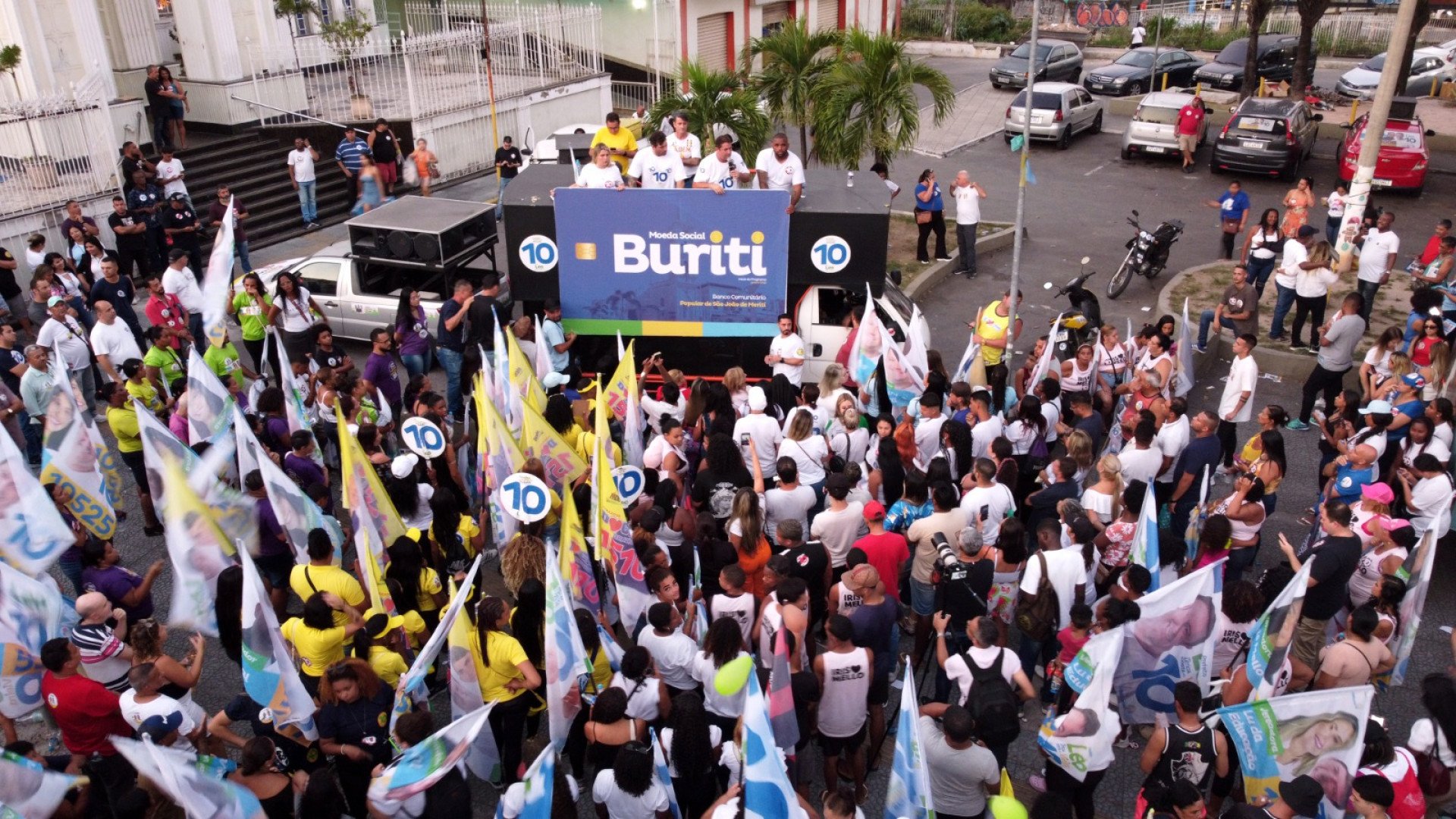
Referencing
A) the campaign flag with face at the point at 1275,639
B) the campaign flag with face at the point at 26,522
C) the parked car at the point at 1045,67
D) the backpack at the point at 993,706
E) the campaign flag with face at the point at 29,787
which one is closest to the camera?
the campaign flag with face at the point at 29,787

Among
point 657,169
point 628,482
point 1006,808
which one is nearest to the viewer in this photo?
point 1006,808

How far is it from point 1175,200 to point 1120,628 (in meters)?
16.2

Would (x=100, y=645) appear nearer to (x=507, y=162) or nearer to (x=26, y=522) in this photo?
(x=26, y=522)

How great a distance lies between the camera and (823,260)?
11141 millimetres

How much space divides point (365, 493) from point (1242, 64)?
94.9 feet

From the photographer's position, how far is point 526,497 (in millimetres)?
7387

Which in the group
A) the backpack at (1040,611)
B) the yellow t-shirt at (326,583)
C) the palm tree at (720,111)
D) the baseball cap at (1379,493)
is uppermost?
the palm tree at (720,111)

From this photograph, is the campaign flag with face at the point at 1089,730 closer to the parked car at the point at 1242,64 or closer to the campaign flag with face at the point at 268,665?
the campaign flag with face at the point at 268,665

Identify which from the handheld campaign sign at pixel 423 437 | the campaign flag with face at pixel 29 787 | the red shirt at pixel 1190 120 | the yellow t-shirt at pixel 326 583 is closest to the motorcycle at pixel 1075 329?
the handheld campaign sign at pixel 423 437

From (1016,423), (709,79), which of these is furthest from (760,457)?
(709,79)

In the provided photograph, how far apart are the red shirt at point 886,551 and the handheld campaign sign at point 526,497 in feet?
7.10

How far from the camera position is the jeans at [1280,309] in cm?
1262

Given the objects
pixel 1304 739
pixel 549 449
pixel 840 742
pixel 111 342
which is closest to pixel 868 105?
pixel 549 449

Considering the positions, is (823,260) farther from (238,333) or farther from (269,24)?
(269,24)
